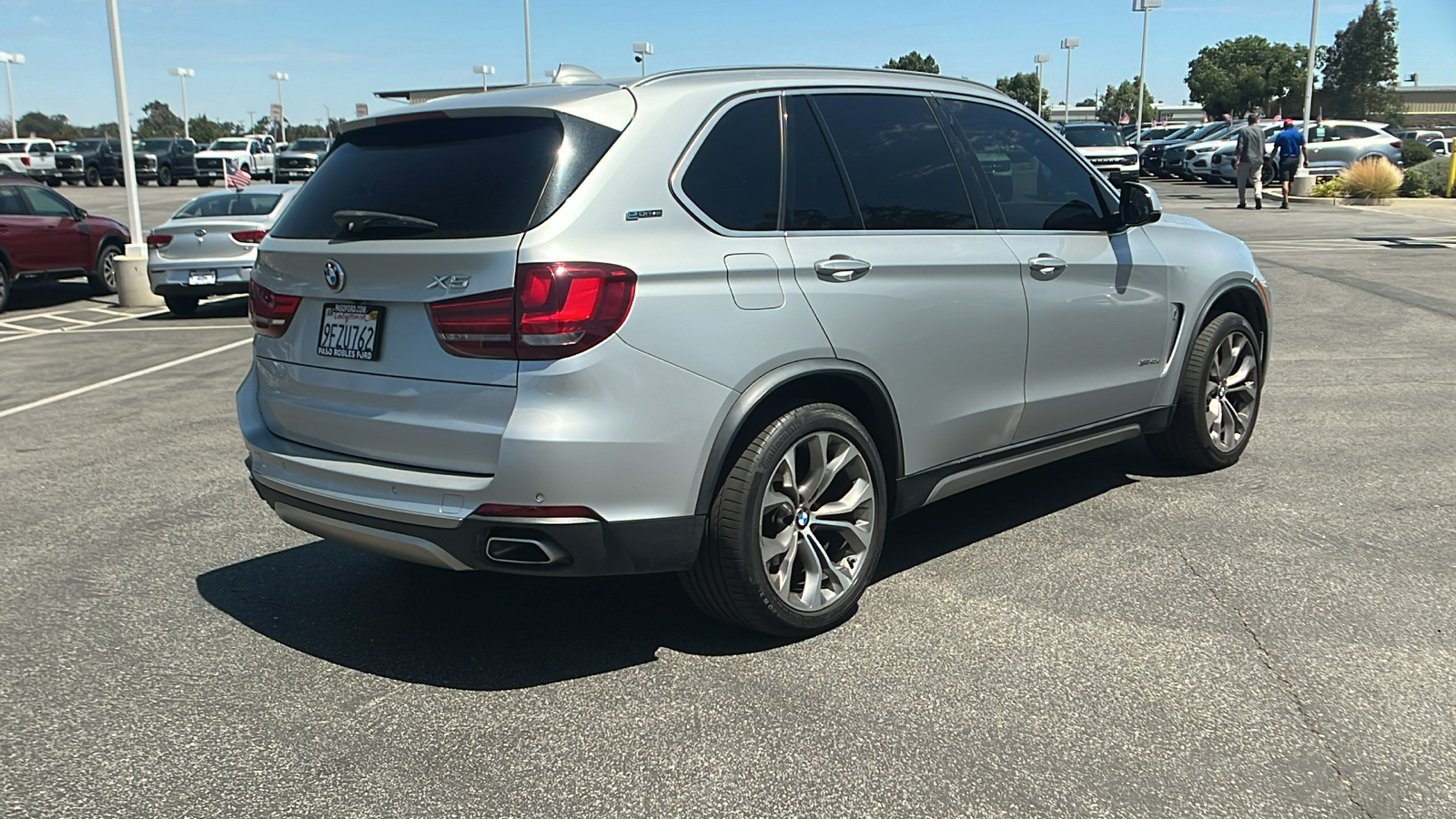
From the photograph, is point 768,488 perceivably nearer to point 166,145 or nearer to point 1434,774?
point 1434,774

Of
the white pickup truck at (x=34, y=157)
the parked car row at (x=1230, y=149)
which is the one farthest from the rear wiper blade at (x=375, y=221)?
the white pickup truck at (x=34, y=157)

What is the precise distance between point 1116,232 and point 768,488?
2.40 meters

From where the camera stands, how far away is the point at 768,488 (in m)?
3.89

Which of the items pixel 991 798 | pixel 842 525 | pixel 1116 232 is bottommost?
pixel 991 798

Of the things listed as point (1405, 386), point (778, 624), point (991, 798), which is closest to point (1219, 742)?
point (991, 798)

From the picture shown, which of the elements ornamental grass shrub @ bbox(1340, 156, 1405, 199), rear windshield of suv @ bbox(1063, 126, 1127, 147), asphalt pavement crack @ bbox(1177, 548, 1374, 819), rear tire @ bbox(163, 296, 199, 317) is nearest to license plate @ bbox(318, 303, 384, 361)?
asphalt pavement crack @ bbox(1177, 548, 1374, 819)

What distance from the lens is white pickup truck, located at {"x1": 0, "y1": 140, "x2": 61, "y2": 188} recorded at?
45969 mm

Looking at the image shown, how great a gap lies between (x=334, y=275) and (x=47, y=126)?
449 ft

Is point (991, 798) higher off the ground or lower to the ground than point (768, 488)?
lower

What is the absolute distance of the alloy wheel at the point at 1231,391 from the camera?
6.09 meters

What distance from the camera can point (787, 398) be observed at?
398 cm

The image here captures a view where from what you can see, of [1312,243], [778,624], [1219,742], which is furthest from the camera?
[1312,243]

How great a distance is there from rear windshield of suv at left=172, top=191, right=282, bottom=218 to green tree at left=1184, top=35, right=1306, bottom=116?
93.8 meters

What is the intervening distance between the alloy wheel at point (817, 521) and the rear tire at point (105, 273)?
15.3m
